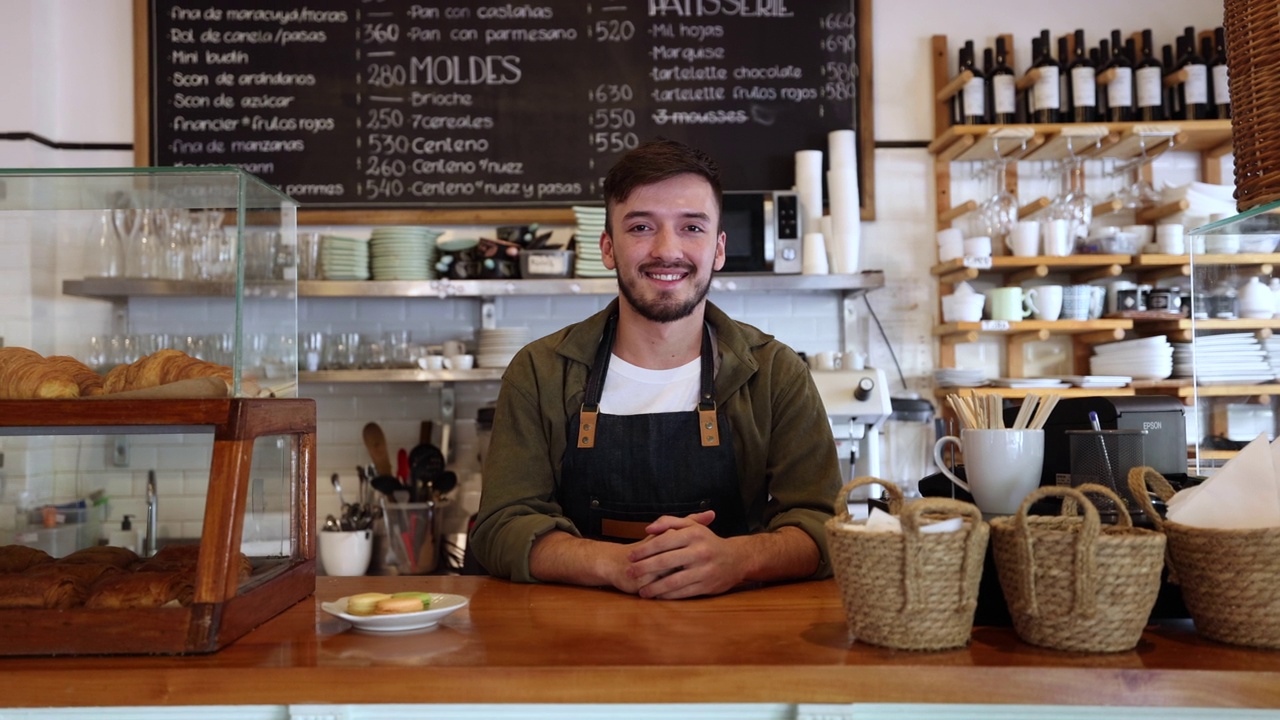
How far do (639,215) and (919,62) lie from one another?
8.10 feet

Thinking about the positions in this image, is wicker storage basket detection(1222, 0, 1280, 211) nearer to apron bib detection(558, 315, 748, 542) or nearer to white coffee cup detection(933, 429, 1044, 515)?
white coffee cup detection(933, 429, 1044, 515)

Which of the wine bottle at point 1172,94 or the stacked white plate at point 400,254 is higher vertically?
the wine bottle at point 1172,94

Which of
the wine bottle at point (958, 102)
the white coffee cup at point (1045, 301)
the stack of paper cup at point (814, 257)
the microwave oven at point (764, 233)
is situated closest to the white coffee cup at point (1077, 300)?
the white coffee cup at point (1045, 301)

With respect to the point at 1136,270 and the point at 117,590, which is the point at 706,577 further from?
the point at 1136,270

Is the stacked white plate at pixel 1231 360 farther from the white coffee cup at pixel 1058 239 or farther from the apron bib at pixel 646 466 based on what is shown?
the white coffee cup at pixel 1058 239

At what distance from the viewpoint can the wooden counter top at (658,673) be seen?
1.20 metres

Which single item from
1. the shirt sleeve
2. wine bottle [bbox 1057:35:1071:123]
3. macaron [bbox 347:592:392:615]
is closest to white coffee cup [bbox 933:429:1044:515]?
the shirt sleeve

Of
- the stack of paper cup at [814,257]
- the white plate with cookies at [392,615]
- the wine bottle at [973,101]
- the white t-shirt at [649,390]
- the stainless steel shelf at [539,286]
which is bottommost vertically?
the white plate with cookies at [392,615]

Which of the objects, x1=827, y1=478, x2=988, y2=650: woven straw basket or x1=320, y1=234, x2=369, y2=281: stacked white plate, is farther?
x1=320, y1=234, x2=369, y2=281: stacked white plate

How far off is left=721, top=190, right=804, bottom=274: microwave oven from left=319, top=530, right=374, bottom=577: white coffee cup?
1.54 m

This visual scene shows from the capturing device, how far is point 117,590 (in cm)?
140

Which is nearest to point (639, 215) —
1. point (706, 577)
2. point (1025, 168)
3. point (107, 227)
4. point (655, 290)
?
point (655, 290)

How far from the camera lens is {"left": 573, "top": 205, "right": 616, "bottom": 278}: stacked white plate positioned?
3.72 meters

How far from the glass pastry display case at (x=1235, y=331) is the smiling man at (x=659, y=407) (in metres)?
0.65
